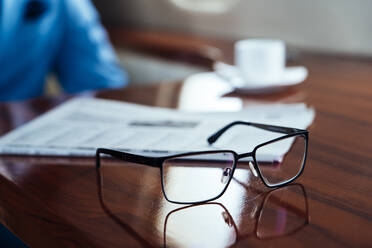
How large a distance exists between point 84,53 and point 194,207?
1.27 meters

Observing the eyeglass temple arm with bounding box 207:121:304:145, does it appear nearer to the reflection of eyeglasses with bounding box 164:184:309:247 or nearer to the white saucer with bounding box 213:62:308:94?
the reflection of eyeglasses with bounding box 164:184:309:247

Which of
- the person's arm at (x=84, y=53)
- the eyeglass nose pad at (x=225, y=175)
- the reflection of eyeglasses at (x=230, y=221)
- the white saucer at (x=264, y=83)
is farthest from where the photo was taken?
the person's arm at (x=84, y=53)

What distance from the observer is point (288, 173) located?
0.56 metres

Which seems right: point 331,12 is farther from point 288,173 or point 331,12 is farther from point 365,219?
point 365,219

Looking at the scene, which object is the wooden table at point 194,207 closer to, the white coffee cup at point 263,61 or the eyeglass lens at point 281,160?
the eyeglass lens at point 281,160

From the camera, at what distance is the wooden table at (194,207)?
426mm

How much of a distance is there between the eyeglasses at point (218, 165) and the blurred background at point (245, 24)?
3.24 feet

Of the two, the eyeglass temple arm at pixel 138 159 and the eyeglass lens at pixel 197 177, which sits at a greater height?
the eyeglass temple arm at pixel 138 159

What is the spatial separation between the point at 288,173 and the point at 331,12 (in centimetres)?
125

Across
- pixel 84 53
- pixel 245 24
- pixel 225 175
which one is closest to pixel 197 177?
pixel 225 175

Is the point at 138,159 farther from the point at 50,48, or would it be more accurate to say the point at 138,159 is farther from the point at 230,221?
the point at 50,48

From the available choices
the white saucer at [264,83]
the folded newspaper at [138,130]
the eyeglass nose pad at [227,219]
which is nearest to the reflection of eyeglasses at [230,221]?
the eyeglass nose pad at [227,219]

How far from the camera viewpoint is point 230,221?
17.9 inches

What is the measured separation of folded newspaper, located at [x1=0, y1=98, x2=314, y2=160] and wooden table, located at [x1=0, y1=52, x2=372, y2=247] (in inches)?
1.3
